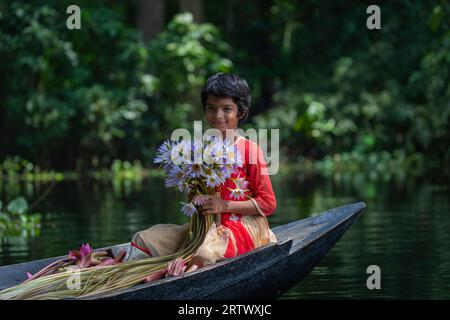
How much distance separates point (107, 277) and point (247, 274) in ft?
2.44

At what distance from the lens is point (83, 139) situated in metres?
20.8

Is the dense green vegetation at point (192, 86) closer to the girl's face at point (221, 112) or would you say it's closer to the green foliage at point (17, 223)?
the green foliage at point (17, 223)

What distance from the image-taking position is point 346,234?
31.8 ft

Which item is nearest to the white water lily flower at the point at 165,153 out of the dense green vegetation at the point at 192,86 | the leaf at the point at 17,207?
the leaf at the point at 17,207

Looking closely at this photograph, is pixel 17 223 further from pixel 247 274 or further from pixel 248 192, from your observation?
pixel 247 274

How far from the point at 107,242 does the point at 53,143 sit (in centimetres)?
1209

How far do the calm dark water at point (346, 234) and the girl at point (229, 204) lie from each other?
778 mm

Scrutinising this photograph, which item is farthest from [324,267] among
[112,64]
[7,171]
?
[112,64]

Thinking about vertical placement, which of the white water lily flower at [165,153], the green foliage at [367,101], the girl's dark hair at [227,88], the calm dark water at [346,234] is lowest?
the calm dark water at [346,234]

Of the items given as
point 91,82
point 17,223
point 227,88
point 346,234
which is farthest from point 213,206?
point 91,82

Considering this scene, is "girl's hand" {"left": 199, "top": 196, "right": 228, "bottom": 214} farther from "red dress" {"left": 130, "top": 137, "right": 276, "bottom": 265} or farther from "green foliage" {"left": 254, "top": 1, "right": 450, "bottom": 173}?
"green foliage" {"left": 254, "top": 1, "right": 450, "bottom": 173}

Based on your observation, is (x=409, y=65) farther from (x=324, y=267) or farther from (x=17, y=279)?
(x=17, y=279)

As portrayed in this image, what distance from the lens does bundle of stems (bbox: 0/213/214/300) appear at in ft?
17.6

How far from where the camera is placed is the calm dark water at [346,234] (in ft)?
22.0
